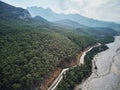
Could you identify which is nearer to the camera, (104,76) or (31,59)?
(31,59)

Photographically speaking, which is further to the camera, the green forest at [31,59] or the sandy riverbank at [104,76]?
the sandy riverbank at [104,76]

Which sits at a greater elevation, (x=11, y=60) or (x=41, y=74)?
(x=11, y=60)

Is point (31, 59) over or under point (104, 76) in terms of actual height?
over

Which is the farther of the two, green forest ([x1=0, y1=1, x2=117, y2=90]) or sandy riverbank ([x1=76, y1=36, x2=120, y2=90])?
sandy riverbank ([x1=76, y1=36, x2=120, y2=90])

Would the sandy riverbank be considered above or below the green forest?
below

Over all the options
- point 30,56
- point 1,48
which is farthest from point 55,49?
point 1,48

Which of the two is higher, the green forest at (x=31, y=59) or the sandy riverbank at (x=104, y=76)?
the green forest at (x=31, y=59)

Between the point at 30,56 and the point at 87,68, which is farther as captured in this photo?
the point at 87,68

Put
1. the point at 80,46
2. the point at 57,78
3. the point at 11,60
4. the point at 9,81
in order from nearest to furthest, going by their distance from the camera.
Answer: the point at 9,81, the point at 11,60, the point at 57,78, the point at 80,46

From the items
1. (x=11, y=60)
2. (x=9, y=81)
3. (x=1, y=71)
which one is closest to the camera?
(x=9, y=81)

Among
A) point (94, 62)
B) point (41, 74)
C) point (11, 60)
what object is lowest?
point (94, 62)

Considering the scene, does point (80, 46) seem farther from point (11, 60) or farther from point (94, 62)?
point (11, 60)
